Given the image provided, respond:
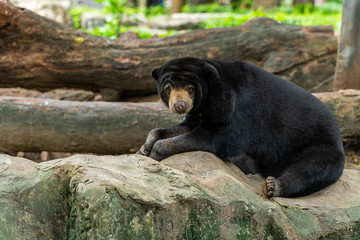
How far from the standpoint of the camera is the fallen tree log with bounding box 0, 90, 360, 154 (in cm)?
607

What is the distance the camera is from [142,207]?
294 centimetres

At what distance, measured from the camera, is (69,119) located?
6098mm

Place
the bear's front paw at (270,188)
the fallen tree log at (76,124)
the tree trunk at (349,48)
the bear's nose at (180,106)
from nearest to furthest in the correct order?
the bear's front paw at (270,188) < the bear's nose at (180,106) < the fallen tree log at (76,124) < the tree trunk at (349,48)

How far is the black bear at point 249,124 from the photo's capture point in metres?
4.21

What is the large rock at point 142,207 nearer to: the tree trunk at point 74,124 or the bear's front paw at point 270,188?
the bear's front paw at point 270,188

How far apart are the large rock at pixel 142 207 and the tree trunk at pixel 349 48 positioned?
12.8 ft

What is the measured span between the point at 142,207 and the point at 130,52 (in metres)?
5.28

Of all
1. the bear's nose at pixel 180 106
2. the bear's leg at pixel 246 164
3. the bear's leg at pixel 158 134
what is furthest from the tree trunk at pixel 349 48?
the bear's nose at pixel 180 106

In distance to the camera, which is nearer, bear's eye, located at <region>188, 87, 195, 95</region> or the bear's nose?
the bear's nose

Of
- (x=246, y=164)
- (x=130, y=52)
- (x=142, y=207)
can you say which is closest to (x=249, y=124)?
(x=246, y=164)

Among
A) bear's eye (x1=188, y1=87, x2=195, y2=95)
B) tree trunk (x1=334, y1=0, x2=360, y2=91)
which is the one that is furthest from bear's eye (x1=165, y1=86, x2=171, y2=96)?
tree trunk (x1=334, y1=0, x2=360, y2=91)

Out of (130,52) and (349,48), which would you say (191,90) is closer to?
(130,52)

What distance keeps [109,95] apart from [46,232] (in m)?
5.30

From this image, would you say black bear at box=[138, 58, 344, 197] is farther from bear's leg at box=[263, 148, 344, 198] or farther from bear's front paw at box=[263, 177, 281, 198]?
bear's front paw at box=[263, 177, 281, 198]
